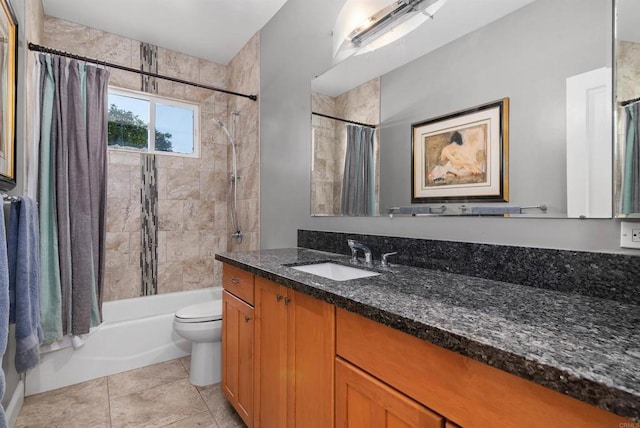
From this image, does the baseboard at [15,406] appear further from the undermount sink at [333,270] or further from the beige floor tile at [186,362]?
the undermount sink at [333,270]

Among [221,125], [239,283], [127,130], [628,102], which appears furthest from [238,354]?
[127,130]

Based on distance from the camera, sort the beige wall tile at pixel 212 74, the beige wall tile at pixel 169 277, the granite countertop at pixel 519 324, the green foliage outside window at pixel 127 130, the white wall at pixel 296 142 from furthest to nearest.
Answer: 1. the beige wall tile at pixel 212 74
2. the beige wall tile at pixel 169 277
3. the green foliage outside window at pixel 127 130
4. the white wall at pixel 296 142
5. the granite countertop at pixel 519 324

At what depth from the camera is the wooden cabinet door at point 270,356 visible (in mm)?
1236

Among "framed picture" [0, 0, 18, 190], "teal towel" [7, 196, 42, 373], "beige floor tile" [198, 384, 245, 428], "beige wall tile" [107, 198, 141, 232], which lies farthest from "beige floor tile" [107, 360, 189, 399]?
A: "framed picture" [0, 0, 18, 190]

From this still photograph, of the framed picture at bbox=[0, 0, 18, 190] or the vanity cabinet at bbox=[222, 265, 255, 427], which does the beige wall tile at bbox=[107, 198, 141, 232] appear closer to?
the framed picture at bbox=[0, 0, 18, 190]

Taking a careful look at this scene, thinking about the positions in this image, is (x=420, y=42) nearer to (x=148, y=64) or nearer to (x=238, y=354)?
(x=238, y=354)

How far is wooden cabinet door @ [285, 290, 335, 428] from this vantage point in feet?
3.26

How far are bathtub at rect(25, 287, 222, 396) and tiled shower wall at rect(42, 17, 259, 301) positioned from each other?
179 millimetres

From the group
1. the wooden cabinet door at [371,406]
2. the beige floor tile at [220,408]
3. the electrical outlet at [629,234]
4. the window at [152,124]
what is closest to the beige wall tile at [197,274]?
the window at [152,124]

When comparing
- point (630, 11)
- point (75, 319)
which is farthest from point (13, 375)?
point (630, 11)

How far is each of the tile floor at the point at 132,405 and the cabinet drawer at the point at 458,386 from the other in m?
1.31

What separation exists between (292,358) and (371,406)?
42 centimetres

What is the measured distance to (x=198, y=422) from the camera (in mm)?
1729

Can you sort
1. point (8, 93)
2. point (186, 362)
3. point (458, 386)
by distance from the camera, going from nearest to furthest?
1. point (458, 386)
2. point (8, 93)
3. point (186, 362)
